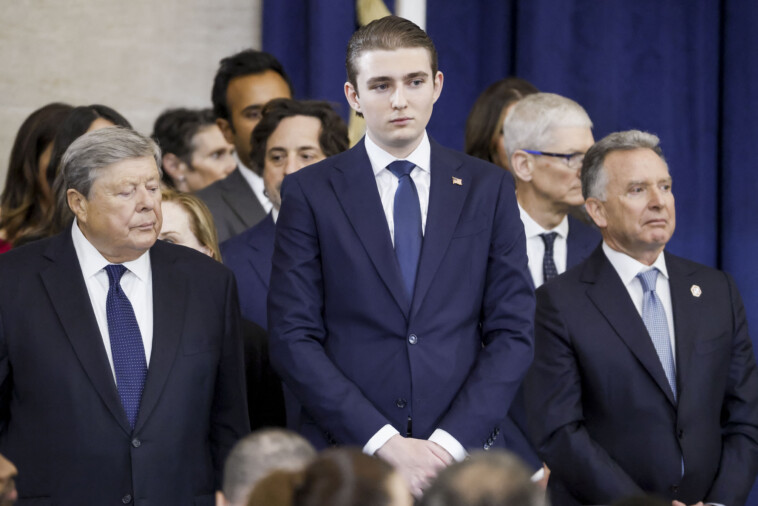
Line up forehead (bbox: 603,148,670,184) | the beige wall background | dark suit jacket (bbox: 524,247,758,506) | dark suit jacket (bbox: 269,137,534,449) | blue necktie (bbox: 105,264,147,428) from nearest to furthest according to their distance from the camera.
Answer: dark suit jacket (bbox: 269,137,534,449), blue necktie (bbox: 105,264,147,428), dark suit jacket (bbox: 524,247,758,506), forehead (bbox: 603,148,670,184), the beige wall background

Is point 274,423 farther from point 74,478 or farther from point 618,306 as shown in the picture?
point 618,306

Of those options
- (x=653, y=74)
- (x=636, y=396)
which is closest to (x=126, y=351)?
(x=636, y=396)

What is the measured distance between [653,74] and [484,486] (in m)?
3.86

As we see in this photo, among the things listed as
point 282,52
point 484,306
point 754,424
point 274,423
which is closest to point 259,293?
point 274,423

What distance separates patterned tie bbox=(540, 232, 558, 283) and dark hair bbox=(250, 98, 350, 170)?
0.77 m

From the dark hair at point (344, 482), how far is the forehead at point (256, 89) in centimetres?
341

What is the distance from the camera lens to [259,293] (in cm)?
370

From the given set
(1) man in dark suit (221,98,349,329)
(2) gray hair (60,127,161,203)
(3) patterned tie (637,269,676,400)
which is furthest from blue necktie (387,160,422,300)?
(1) man in dark suit (221,98,349,329)

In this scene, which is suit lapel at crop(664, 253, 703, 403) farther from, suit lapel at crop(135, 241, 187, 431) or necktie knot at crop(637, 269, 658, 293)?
suit lapel at crop(135, 241, 187, 431)

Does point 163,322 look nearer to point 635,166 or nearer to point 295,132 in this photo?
point 295,132

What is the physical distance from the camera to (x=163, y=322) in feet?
9.45

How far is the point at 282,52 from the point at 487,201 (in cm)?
257

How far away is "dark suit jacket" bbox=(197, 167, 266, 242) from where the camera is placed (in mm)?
4422

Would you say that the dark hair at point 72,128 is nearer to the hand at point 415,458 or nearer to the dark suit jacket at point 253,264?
the dark suit jacket at point 253,264
